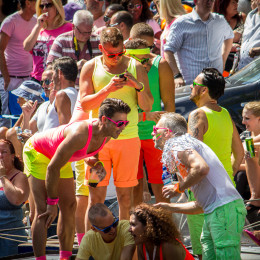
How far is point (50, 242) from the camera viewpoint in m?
6.41

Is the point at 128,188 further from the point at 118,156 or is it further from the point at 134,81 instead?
the point at 134,81

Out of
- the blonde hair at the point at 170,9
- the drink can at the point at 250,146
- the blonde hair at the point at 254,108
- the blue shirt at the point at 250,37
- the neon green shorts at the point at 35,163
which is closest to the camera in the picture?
the neon green shorts at the point at 35,163

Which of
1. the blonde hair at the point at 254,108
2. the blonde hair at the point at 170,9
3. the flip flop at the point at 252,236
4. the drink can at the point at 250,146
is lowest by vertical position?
the flip flop at the point at 252,236

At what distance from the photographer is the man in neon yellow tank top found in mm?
5246

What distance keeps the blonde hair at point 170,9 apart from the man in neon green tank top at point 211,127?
264cm

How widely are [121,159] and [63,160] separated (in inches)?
31.0

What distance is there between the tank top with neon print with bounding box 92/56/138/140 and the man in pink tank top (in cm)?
41

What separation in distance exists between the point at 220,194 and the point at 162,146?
0.62 m

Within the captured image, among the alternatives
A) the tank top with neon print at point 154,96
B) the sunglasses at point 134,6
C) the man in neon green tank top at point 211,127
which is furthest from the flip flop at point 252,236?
the sunglasses at point 134,6

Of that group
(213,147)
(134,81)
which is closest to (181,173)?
(213,147)

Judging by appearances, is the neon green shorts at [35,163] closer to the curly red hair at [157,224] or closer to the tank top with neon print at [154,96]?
the curly red hair at [157,224]

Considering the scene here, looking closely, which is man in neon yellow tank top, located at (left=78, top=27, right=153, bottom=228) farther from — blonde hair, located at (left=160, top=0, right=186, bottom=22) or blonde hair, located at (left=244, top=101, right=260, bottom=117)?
blonde hair, located at (left=160, top=0, right=186, bottom=22)

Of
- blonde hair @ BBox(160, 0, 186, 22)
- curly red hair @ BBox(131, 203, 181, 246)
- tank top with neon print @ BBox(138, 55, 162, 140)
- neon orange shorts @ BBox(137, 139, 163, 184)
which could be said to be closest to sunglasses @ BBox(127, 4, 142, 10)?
blonde hair @ BBox(160, 0, 186, 22)

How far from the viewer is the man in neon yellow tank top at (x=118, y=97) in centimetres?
525
